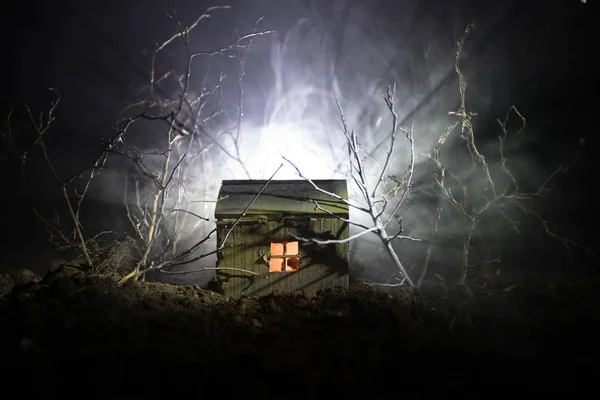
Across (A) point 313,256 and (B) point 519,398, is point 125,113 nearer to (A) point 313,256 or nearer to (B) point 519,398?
(A) point 313,256

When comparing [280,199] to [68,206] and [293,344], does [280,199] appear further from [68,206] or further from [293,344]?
[293,344]

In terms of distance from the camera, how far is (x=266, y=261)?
26.0 feet

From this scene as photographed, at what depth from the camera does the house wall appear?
790 centimetres

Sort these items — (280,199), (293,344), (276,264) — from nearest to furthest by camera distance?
(293,344) → (276,264) → (280,199)

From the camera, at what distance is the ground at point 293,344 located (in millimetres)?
3578

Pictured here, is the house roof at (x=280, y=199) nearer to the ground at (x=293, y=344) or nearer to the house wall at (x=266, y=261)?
the house wall at (x=266, y=261)

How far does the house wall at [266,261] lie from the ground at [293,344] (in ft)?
5.43

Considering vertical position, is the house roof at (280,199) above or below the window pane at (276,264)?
A: above

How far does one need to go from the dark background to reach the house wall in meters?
7.65

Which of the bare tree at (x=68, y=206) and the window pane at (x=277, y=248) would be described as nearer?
the bare tree at (x=68, y=206)

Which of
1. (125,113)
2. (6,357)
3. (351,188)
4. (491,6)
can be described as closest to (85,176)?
(125,113)

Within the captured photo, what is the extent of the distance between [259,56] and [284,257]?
9.50 meters

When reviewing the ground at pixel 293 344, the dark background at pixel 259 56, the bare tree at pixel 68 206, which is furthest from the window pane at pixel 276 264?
the dark background at pixel 259 56

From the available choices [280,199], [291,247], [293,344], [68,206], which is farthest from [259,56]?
[293,344]
